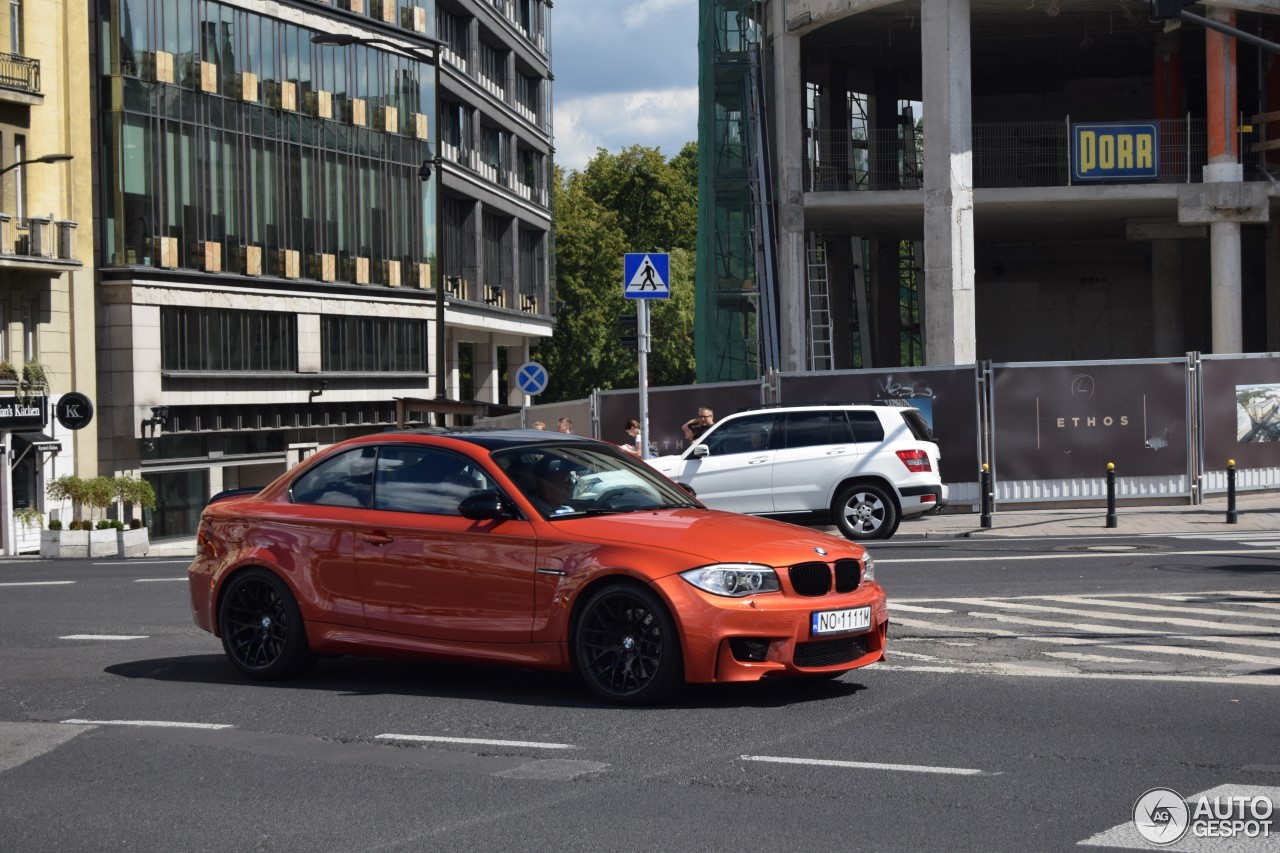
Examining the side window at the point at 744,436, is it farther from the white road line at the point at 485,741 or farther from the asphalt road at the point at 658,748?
the white road line at the point at 485,741

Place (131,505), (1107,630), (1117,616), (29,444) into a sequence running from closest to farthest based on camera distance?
(1107,630), (1117,616), (131,505), (29,444)

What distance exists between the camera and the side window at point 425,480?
9.68 meters

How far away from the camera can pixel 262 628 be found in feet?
33.8

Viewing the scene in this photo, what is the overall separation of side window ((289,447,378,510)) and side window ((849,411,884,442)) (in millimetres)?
13038

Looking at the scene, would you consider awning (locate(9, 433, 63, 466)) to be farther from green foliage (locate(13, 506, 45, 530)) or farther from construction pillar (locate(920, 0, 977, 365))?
construction pillar (locate(920, 0, 977, 365))

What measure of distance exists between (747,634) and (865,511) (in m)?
14.0

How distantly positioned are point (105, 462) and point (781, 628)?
36887 mm

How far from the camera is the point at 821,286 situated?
4459 centimetres

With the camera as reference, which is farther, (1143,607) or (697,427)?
(697,427)

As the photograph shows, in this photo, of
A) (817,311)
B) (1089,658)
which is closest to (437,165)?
(817,311)

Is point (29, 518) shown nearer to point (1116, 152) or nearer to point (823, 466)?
point (823, 466)

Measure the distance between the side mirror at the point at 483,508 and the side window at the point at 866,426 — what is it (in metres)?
13.6

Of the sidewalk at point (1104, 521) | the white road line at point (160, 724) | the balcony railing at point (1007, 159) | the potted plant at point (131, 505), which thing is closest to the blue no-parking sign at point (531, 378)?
the potted plant at point (131, 505)

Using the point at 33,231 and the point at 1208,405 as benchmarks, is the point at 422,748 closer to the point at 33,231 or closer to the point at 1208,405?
the point at 1208,405
